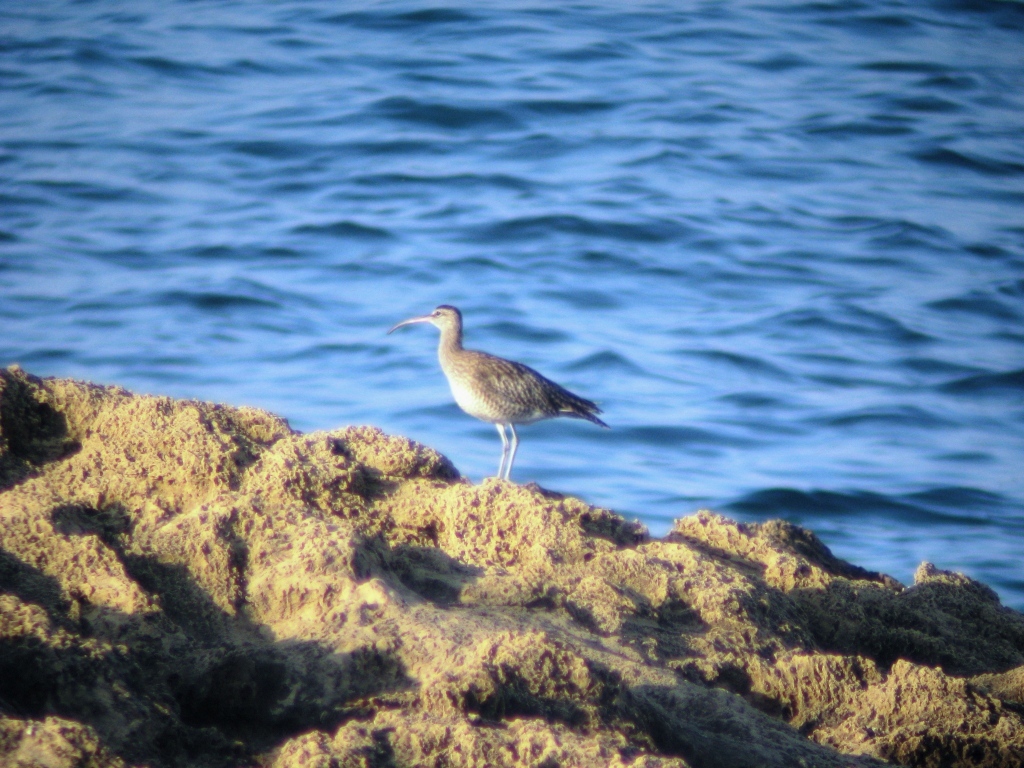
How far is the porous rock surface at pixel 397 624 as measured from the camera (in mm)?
2822

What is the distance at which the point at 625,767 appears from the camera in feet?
8.91

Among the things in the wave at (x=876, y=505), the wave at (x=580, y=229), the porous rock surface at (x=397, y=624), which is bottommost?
the wave at (x=876, y=505)

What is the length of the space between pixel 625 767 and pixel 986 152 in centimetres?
1758

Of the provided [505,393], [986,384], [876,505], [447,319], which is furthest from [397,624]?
[986,384]

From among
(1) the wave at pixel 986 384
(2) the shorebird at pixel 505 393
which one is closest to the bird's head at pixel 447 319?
(2) the shorebird at pixel 505 393

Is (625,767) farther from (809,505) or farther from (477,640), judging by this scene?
(809,505)

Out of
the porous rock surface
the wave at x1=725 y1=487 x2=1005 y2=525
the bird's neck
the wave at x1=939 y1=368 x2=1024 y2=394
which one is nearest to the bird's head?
the bird's neck

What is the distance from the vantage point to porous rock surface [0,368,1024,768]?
2822 mm

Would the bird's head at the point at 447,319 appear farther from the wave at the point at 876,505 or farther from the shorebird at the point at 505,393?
the wave at the point at 876,505

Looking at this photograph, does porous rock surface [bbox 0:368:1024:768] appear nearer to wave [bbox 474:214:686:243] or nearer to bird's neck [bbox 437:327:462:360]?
bird's neck [bbox 437:327:462:360]

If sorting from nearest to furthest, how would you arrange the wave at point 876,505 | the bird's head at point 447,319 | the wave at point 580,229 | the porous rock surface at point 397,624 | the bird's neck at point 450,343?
the porous rock surface at point 397,624, the bird's neck at point 450,343, the bird's head at point 447,319, the wave at point 876,505, the wave at point 580,229

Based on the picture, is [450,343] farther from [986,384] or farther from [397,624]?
[986,384]

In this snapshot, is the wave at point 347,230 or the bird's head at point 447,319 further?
the wave at point 347,230

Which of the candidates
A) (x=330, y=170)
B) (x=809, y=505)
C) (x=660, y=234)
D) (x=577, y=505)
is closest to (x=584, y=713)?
(x=577, y=505)
